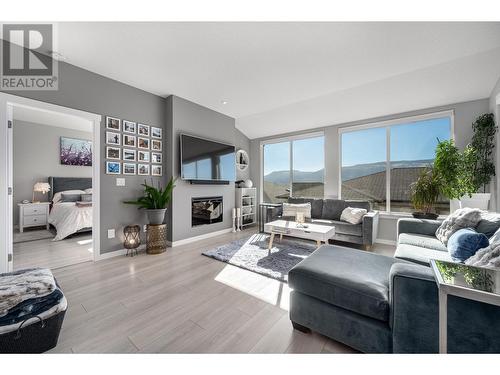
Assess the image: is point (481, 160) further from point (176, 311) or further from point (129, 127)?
point (129, 127)

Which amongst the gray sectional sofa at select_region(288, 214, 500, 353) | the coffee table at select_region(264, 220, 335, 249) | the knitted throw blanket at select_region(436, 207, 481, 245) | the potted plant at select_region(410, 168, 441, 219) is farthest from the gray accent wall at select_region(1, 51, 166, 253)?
the potted plant at select_region(410, 168, 441, 219)

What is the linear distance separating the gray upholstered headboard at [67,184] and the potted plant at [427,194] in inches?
293

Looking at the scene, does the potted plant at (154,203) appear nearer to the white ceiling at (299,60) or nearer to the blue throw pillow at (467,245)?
the white ceiling at (299,60)

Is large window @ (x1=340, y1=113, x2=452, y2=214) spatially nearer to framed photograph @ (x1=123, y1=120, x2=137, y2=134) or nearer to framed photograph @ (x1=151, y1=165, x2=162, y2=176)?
framed photograph @ (x1=151, y1=165, x2=162, y2=176)

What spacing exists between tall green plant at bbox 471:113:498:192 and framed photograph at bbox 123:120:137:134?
5.19m

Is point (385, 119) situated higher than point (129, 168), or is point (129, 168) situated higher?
point (385, 119)

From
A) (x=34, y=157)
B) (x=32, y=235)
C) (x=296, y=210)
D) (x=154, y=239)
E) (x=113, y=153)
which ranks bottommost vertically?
(x=32, y=235)

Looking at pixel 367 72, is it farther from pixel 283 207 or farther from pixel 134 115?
pixel 134 115

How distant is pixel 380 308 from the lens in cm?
110

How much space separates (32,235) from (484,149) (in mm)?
7983

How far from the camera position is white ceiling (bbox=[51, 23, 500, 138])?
1.96 metres

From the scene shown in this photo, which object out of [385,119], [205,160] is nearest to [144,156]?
[205,160]

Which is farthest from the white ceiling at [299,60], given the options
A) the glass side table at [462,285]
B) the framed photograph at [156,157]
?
the glass side table at [462,285]
